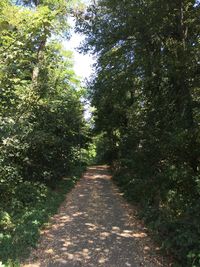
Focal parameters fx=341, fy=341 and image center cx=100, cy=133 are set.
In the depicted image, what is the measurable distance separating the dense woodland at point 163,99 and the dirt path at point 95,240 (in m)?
0.47

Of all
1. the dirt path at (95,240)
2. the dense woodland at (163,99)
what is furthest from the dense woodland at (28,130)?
the dense woodland at (163,99)

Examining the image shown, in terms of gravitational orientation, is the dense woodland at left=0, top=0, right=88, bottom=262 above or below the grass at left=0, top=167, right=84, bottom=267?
above

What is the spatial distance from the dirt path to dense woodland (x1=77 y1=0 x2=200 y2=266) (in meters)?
0.47

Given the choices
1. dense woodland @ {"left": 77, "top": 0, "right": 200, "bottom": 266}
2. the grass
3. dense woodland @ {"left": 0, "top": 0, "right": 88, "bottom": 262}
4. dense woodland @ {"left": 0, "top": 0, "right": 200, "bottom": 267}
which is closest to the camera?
dense woodland @ {"left": 0, "top": 0, "right": 88, "bottom": 262}

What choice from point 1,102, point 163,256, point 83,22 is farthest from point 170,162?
point 83,22

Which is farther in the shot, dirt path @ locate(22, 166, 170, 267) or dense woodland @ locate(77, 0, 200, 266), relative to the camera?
dense woodland @ locate(77, 0, 200, 266)

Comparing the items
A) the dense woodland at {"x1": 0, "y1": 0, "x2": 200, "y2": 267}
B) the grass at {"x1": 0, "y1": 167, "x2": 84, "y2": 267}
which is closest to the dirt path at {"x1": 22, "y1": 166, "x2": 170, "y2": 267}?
the grass at {"x1": 0, "y1": 167, "x2": 84, "y2": 267}

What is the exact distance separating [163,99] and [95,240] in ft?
17.2

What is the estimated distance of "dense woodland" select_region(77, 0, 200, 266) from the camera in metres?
7.49

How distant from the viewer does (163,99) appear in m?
11.1

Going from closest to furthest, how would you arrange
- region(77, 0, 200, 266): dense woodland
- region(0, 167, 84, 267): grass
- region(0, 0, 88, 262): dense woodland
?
region(0, 0, 88, 262): dense woodland
region(0, 167, 84, 267): grass
region(77, 0, 200, 266): dense woodland

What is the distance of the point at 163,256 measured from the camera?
22.8 feet

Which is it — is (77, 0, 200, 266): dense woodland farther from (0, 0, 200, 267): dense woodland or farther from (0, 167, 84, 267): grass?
(0, 167, 84, 267): grass

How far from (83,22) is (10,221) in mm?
9687
